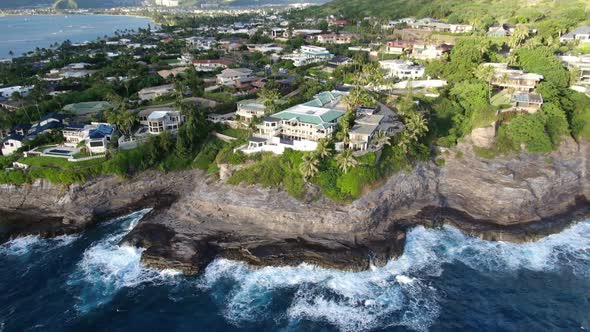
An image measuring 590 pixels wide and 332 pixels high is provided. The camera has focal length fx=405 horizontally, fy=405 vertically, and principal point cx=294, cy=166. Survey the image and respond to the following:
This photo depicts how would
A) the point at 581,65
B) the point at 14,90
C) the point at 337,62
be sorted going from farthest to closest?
the point at 337,62 < the point at 14,90 < the point at 581,65

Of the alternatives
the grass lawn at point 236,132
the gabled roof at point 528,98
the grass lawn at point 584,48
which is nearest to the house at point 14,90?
the grass lawn at point 236,132

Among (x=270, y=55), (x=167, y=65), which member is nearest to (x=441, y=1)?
(x=270, y=55)


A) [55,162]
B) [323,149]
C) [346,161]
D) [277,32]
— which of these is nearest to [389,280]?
[346,161]

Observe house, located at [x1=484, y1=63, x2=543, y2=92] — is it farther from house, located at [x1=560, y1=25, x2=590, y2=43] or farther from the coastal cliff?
house, located at [x1=560, y1=25, x2=590, y2=43]

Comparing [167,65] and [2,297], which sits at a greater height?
[167,65]

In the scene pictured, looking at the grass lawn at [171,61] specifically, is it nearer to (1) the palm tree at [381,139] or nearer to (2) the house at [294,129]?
(2) the house at [294,129]

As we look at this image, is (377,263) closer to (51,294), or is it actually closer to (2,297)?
(51,294)

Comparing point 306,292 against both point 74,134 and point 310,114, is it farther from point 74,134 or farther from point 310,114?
point 74,134
